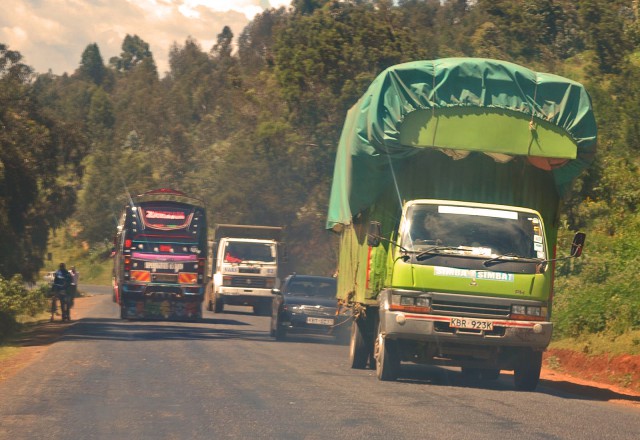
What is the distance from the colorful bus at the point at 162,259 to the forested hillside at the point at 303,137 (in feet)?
10.2

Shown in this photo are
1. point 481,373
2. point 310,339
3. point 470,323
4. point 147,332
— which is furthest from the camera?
point 310,339

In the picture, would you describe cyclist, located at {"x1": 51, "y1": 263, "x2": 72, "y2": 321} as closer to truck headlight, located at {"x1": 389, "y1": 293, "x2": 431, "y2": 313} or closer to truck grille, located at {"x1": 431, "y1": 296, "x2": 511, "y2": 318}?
truck headlight, located at {"x1": 389, "y1": 293, "x2": 431, "y2": 313}

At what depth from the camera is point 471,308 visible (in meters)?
13.7

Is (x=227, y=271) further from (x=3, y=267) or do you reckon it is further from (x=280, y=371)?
(x=280, y=371)

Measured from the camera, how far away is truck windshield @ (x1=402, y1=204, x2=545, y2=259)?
1385cm

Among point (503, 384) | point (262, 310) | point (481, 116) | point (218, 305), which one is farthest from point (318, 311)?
point (262, 310)

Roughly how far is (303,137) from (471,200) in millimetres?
35328

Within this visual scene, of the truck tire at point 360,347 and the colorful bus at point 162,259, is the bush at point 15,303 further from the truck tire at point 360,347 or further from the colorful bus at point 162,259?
the truck tire at point 360,347

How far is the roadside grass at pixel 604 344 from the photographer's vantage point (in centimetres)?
1858

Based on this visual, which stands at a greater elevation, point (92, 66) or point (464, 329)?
point (92, 66)

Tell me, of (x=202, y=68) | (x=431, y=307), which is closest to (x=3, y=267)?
(x=431, y=307)

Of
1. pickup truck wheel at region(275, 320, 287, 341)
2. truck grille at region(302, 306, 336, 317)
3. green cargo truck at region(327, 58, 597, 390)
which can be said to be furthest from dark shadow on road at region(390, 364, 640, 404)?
pickup truck wheel at region(275, 320, 287, 341)

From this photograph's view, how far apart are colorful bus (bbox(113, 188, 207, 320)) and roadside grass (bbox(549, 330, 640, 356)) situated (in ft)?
41.6

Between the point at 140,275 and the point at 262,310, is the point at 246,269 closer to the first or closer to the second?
the point at 262,310
